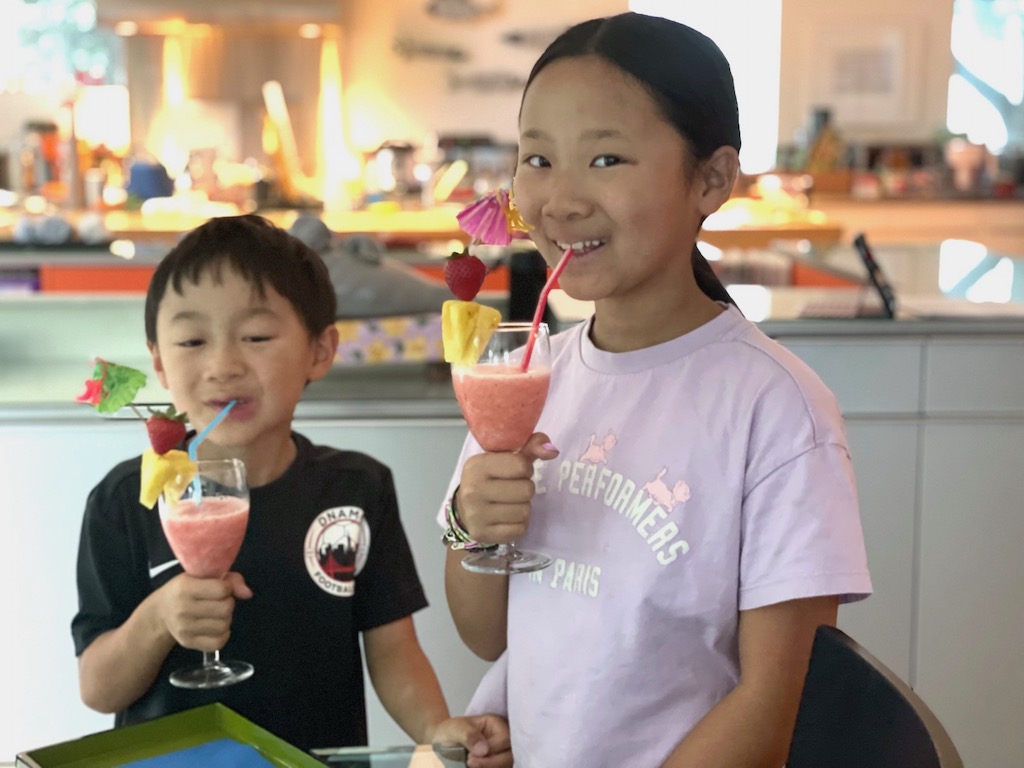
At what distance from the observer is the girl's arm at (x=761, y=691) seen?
1150 millimetres

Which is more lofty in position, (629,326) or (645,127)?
(645,127)

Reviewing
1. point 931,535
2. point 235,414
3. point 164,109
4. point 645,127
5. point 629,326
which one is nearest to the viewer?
point 645,127

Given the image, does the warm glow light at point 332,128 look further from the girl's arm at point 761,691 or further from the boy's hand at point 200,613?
the girl's arm at point 761,691

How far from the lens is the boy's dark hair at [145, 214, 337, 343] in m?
1.47

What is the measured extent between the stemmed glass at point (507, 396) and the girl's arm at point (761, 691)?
22 cm

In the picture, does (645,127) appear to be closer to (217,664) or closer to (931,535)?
(217,664)

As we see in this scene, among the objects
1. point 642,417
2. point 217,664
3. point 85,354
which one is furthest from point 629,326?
point 85,354

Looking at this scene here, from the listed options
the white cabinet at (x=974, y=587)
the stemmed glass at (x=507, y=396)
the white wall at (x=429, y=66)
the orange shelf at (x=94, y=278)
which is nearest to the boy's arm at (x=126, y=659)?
the stemmed glass at (x=507, y=396)

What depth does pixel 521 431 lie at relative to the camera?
4.09ft

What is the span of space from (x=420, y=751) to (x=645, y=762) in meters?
0.23

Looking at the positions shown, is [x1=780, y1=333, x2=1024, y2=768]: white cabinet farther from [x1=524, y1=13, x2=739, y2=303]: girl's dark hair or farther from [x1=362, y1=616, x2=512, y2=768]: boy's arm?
[x1=524, y1=13, x2=739, y2=303]: girl's dark hair

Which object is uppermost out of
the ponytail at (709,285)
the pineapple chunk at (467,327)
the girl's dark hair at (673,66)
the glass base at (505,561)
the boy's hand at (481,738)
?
the girl's dark hair at (673,66)

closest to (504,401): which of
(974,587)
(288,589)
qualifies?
(288,589)

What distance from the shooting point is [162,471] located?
122 cm
